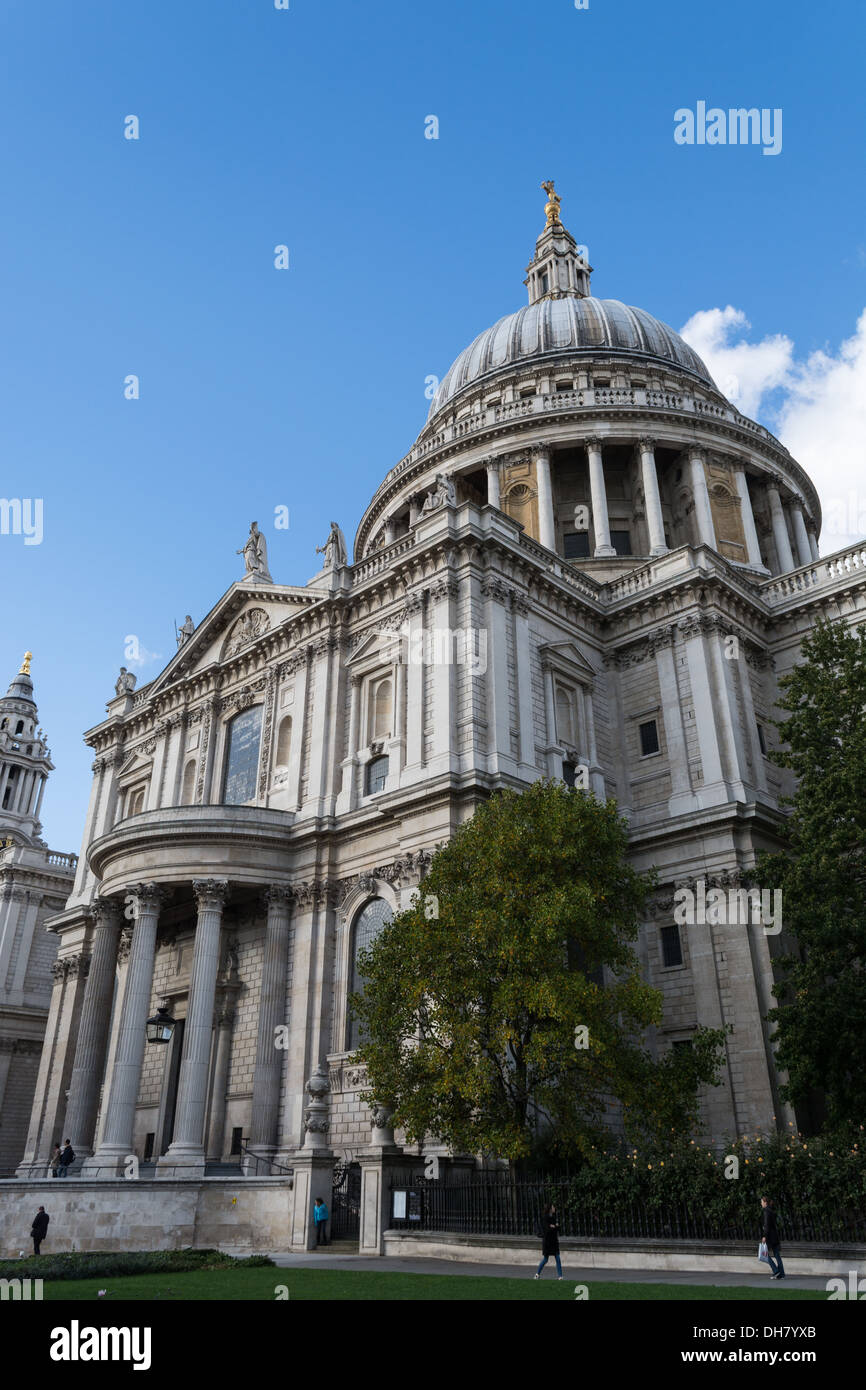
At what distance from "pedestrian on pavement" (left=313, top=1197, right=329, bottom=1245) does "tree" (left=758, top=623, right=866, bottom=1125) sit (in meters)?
10.5

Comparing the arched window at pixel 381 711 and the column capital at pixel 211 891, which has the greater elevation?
the arched window at pixel 381 711

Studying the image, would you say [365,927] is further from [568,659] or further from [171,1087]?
[568,659]

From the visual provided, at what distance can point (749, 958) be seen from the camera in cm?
2928

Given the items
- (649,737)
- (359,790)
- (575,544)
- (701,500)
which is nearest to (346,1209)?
(359,790)

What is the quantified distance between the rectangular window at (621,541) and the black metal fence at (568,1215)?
110 ft

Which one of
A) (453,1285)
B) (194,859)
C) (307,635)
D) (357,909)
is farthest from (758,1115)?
(307,635)

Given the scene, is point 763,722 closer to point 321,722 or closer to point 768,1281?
point 321,722

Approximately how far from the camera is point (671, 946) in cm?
3194

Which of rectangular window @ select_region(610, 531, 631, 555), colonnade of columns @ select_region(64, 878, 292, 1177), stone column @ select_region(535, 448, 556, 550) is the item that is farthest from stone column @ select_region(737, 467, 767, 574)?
colonnade of columns @ select_region(64, 878, 292, 1177)

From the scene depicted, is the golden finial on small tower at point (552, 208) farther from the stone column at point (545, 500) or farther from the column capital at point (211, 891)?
the column capital at point (211, 891)

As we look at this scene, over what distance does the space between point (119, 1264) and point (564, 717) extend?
2159 cm

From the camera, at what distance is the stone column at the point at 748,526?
49.0 meters

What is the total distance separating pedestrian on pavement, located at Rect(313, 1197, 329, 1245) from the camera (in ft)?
73.6

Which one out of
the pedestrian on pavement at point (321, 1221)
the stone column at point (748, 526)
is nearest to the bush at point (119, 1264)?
the pedestrian on pavement at point (321, 1221)
